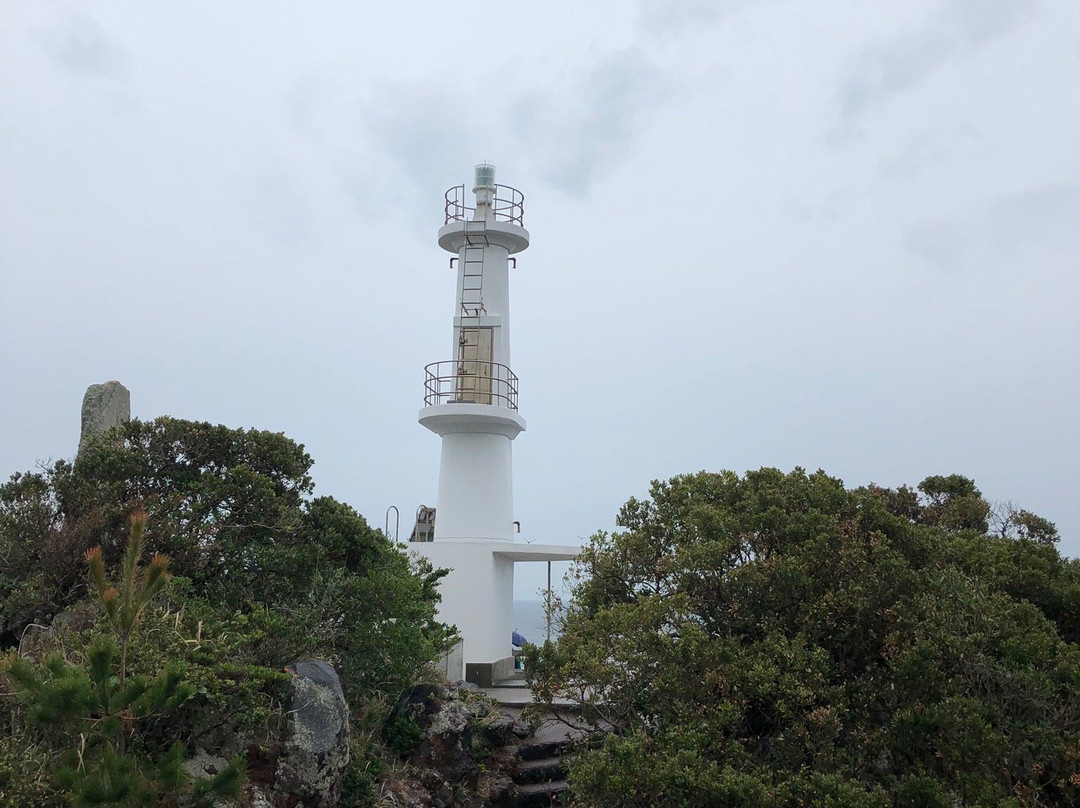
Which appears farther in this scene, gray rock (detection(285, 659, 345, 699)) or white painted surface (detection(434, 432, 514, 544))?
white painted surface (detection(434, 432, 514, 544))

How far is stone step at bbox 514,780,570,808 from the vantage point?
11.1 metres

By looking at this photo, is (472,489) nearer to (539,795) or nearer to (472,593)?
(472,593)

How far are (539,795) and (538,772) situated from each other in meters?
0.44

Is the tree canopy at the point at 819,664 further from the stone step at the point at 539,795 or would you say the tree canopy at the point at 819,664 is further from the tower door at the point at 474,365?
the tower door at the point at 474,365

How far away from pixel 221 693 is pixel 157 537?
2.38 metres

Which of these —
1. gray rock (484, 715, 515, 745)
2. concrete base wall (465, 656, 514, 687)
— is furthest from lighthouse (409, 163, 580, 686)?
gray rock (484, 715, 515, 745)

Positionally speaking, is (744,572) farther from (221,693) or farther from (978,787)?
(221,693)

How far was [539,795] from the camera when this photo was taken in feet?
37.1

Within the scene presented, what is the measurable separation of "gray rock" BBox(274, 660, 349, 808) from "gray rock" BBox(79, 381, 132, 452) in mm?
4668

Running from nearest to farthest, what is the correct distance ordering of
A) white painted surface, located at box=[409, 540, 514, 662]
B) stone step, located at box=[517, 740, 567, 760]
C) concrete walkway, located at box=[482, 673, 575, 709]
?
stone step, located at box=[517, 740, 567, 760] → concrete walkway, located at box=[482, 673, 575, 709] → white painted surface, located at box=[409, 540, 514, 662]

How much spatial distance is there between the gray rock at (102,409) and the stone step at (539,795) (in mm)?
6820

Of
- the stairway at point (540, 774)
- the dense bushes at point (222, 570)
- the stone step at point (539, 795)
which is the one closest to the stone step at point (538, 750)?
the stairway at point (540, 774)

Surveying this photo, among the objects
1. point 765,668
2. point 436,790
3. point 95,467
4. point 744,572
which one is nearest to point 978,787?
point 765,668

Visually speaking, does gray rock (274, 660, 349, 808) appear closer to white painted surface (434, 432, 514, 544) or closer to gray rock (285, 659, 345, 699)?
gray rock (285, 659, 345, 699)
